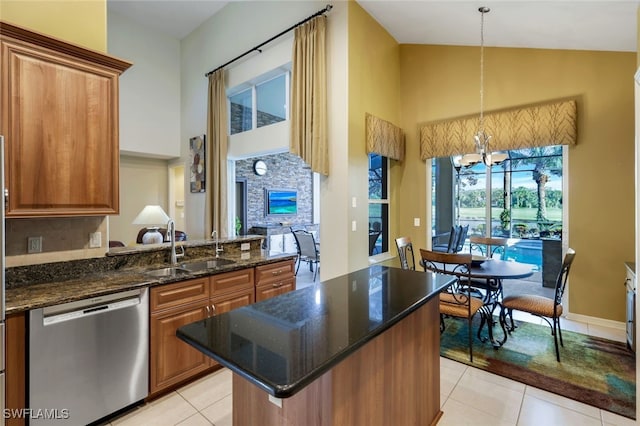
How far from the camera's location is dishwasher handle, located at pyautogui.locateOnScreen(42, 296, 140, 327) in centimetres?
178

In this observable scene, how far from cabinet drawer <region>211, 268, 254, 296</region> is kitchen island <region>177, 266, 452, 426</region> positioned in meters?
1.16

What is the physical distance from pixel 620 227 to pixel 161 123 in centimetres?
728

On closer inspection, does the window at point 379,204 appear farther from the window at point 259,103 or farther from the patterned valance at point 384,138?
the window at point 259,103

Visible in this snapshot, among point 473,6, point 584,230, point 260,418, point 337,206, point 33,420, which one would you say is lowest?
point 33,420

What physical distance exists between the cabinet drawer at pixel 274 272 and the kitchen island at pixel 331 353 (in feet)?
4.24

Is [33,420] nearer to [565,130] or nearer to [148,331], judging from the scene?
[148,331]

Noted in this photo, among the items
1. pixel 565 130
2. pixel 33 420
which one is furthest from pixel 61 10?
pixel 565 130

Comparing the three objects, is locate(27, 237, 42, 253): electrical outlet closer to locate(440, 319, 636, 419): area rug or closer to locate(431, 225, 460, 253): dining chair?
locate(440, 319, 636, 419): area rug

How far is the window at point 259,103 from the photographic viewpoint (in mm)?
4930

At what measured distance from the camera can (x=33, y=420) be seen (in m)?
1.74

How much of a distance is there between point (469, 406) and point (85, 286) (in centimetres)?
281

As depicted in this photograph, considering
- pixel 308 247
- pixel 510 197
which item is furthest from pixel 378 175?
pixel 510 197

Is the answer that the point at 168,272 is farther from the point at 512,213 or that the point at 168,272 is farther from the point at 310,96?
the point at 512,213

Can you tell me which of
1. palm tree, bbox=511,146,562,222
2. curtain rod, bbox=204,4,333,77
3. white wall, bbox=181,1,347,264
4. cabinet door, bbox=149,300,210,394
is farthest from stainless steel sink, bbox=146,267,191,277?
palm tree, bbox=511,146,562,222
